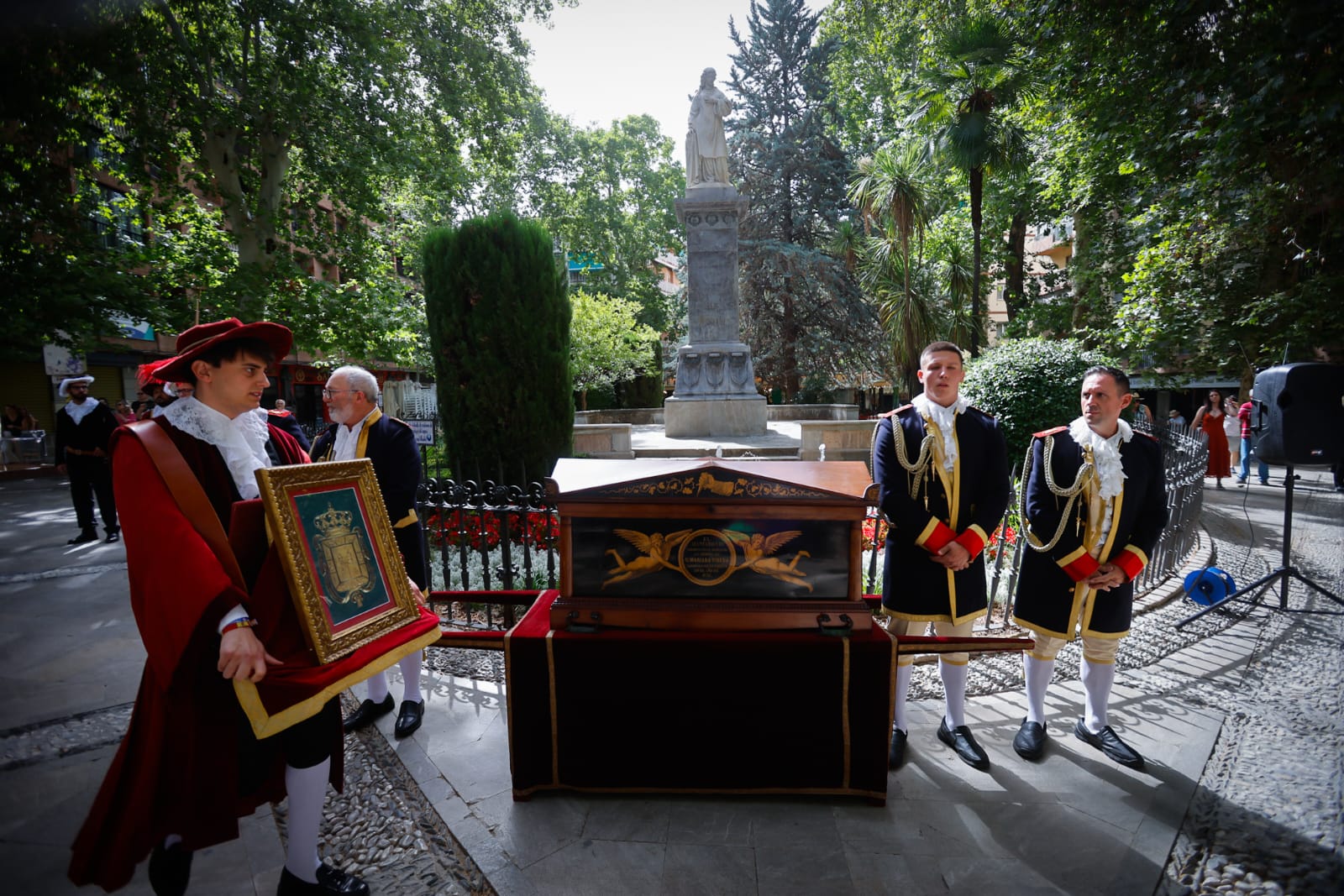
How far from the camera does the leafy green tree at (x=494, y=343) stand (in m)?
7.74

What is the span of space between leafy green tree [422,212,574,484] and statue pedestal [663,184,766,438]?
211 inches

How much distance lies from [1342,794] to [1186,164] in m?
7.80

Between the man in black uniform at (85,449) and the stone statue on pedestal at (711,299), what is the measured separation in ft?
28.4

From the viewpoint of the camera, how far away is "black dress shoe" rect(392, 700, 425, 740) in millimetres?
3414

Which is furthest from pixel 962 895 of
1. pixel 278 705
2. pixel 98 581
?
pixel 98 581

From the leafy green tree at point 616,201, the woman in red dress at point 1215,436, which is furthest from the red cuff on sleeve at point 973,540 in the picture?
the leafy green tree at point 616,201

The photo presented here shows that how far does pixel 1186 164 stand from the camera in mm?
7773

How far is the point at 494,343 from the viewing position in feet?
25.5

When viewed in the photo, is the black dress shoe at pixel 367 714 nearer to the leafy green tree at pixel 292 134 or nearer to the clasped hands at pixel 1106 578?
the clasped hands at pixel 1106 578

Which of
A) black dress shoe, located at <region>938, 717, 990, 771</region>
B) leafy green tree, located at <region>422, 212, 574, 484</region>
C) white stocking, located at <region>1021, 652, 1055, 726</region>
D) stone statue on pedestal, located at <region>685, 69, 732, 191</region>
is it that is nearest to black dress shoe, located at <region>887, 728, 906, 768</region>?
black dress shoe, located at <region>938, 717, 990, 771</region>

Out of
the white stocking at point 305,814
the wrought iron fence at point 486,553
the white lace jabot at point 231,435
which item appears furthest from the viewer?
the wrought iron fence at point 486,553

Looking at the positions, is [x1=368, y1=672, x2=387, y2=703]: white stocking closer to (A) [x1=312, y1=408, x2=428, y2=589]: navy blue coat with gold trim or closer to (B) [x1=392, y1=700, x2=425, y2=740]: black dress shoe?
(B) [x1=392, y1=700, x2=425, y2=740]: black dress shoe

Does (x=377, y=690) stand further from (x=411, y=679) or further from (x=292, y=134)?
(x=292, y=134)

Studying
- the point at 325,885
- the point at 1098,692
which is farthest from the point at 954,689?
the point at 325,885
